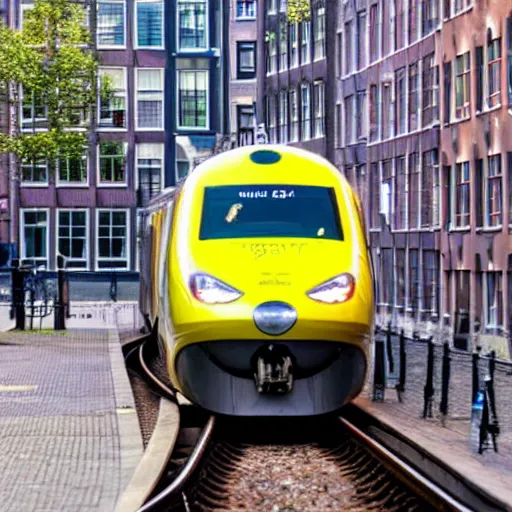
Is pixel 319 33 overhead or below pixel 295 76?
overhead

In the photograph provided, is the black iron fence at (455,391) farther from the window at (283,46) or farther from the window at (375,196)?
the window at (283,46)

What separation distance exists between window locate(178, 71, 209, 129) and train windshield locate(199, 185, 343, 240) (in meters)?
56.3

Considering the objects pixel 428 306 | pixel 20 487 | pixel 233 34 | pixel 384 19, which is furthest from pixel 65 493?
pixel 233 34

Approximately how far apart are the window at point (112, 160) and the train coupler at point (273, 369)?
57.6 metres

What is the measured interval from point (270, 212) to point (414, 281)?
35277 millimetres

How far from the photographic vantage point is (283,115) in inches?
2744

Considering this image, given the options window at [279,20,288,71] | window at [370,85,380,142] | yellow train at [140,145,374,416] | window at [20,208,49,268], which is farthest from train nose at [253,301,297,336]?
window at [20,208,49,268]

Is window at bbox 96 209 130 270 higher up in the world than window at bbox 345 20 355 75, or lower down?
lower down

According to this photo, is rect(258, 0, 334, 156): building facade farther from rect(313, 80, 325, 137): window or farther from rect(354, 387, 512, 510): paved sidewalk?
rect(354, 387, 512, 510): paved sidewalk

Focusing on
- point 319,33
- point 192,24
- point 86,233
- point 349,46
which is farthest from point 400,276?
point 192,24

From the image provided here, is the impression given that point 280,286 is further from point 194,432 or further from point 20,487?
point 20,487

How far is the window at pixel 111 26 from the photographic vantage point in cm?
7256

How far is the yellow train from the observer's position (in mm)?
14766

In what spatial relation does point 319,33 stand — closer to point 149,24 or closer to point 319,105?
point 319,105
